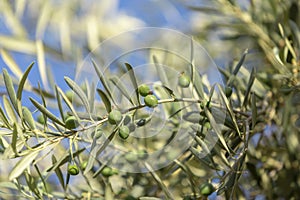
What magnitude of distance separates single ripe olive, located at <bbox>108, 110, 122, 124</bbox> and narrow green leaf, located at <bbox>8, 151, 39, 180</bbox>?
0.08 m

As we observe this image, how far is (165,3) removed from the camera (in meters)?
1.27

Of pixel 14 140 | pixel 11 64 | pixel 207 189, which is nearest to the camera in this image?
pixel 14 140

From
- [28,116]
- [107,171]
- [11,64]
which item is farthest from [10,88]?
[11,64]

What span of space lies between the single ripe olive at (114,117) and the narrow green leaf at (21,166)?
75 millimetres

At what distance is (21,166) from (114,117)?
0.09 m

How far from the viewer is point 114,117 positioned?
51 centimetres

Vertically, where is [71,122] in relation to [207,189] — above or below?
→ above

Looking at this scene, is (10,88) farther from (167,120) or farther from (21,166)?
(167,120)

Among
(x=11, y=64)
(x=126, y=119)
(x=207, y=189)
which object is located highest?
(x=11, y=64)

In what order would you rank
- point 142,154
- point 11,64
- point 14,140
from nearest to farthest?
point 14,140
point 142,154
point 11,64

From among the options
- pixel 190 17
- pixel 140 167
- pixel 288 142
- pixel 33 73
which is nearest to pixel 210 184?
pixel 140 167

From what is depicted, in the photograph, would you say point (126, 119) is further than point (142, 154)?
No

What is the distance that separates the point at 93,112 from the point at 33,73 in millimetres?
314

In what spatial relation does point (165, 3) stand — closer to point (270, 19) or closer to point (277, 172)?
point (270, 19)
